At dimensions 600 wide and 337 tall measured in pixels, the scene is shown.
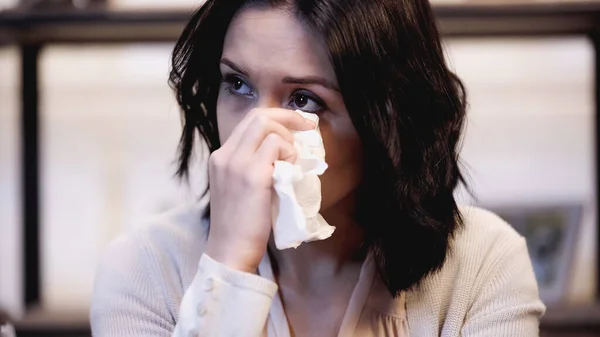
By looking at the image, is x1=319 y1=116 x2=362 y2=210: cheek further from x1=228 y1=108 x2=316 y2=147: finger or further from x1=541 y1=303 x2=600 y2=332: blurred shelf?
x1=541 y1=303 x2=600 y2=332: blurred shelf

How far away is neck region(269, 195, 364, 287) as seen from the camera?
109cm

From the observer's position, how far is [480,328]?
1028mm

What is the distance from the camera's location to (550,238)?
1681 mm

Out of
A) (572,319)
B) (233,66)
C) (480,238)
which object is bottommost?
(572,319)

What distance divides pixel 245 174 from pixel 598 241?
3.24ft

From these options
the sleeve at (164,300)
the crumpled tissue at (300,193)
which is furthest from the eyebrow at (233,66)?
the sleeve at (164,300)

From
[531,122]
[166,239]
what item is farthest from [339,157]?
[531,122]

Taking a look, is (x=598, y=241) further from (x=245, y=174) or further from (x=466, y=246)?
(x=245, y=174)

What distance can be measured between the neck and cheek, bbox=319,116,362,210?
11 centimetres

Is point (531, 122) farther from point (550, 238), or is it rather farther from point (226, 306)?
point (226, 306)

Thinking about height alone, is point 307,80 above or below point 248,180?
above

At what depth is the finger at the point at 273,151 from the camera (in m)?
0.88

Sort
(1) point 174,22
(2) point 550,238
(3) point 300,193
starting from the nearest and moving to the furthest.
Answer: (3) point 300,193 → (1) point 174,22 → (2) point 550,238

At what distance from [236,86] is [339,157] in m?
0.16
